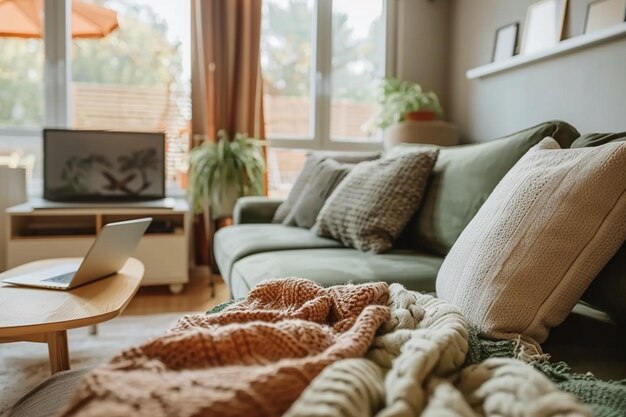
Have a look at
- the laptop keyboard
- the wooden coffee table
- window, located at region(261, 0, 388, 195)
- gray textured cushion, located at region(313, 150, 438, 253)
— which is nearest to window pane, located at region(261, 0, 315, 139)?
window, located at region(261, 0, 388, 195)

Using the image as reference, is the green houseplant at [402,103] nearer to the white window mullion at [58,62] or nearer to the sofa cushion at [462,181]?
the sofa cushion at [462,181]

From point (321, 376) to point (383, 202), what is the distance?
132cm

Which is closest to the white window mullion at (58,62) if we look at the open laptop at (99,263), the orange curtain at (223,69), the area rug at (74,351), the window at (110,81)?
the window at (110,81)

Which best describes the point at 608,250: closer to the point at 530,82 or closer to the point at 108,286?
the point at 108,286

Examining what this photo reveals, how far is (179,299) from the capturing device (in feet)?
9.40

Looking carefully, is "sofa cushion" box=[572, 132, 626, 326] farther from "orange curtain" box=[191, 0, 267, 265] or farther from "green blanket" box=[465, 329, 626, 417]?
"orange curtain" box=[191, 0, 267, 265]

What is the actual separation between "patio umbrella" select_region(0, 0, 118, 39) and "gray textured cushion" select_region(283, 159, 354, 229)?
202cm

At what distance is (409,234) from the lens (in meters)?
1.89

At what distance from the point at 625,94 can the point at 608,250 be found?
1.61 meters

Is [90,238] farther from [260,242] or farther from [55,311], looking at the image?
[55,311]

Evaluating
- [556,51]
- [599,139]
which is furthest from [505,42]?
[599,139]

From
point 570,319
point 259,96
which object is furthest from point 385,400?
point 259,96

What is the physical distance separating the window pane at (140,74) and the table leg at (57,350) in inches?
92.6

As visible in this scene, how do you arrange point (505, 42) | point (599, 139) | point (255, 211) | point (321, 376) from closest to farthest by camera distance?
1. point (321, 376)
2. point (599, 139)
3. point (255, 211)
4. point (505, 42)
